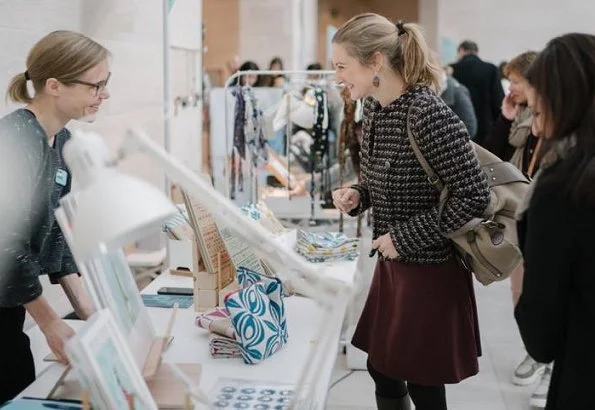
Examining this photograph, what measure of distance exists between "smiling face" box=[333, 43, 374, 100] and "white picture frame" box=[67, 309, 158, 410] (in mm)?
1026

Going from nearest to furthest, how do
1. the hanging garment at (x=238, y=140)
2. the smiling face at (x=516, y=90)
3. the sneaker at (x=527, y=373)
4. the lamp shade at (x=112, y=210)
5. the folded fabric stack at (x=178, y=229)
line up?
the lamp shade at (x=112, y=210) → the folded fabric stack at (x=178, y=229) → the smiling face at (x=516, y=90) → the sneaker at (x=527, y=373) → the hanging garment at (x=238, y=140)

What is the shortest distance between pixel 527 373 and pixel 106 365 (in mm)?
2918

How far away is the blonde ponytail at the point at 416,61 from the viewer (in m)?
2.14

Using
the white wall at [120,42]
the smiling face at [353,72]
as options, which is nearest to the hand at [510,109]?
the white wall at [120,42]

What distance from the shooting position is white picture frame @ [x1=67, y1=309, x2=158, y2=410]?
→ 1320mm

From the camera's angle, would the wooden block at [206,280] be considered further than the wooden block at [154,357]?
Yes

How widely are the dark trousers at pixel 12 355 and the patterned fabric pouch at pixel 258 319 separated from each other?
0.51 m

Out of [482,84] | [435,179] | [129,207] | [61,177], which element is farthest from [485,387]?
[482,84]

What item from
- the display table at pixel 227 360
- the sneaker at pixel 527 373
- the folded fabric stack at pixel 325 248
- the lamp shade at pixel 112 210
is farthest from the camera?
the sneaker at pixel 527 373

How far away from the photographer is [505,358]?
4.22m

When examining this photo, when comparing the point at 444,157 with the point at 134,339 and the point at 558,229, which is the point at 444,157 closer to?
the point at 558,229

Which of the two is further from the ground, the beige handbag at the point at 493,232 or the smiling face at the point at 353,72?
the smiling face at the point at 353,72

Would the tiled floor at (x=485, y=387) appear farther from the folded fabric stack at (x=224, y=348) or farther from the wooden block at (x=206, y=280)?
the folded fabric stack at (x=224, y=348)

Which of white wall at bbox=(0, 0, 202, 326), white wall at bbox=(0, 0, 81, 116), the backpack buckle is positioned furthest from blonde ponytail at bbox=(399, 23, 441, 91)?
white wall at bbox=(0, 0, 81, 116)
